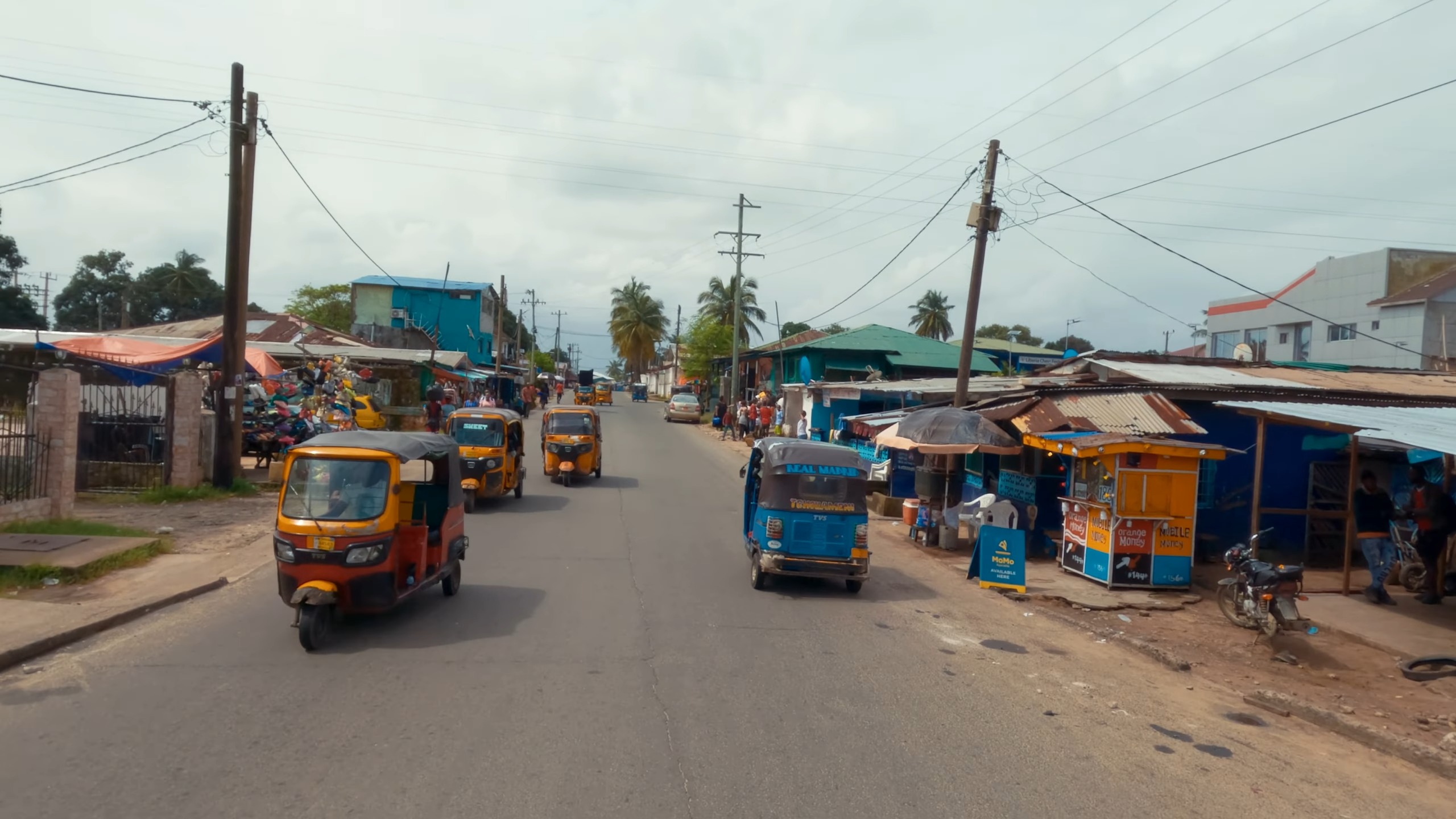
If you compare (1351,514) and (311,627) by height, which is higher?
(1351,514)

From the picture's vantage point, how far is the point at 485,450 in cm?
1897

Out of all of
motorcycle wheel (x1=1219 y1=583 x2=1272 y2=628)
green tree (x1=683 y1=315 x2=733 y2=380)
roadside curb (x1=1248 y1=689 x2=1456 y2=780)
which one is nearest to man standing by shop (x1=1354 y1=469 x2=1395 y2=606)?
motorcycle wheel (x1=1219 y1=583 x2=1272 y2=628)

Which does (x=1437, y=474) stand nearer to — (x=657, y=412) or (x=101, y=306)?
(x=657, y=412)

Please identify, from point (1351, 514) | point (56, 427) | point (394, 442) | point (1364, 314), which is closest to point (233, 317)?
point (56, 427)

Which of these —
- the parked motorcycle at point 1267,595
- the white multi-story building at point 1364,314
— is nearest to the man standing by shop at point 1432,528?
the parked motorcycle at point 1267,595

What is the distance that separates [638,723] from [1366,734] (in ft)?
18.6

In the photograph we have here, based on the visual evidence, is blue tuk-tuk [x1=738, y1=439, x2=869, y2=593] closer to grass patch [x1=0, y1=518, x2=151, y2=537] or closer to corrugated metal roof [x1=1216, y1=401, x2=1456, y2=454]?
corrugated metal roof [x1=1216, y1=401, x2=1456, y2=454]

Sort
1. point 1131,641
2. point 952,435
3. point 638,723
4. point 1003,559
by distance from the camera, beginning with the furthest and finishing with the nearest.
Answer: point 952,435, point 1003,559, point 1131,641, point 638,723

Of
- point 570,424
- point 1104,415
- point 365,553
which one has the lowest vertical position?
point 365,553

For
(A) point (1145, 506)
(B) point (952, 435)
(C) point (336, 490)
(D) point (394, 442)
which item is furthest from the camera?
(B) point (952, 435)

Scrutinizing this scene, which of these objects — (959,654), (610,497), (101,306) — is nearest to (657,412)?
(101,306)

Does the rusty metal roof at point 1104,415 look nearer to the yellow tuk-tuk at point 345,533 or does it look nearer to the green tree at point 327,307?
the yellow tuk-tuk at point 345,533

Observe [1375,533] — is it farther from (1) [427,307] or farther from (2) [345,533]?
(1) [427,307]

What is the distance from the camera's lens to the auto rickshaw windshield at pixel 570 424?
2378 centimetres
